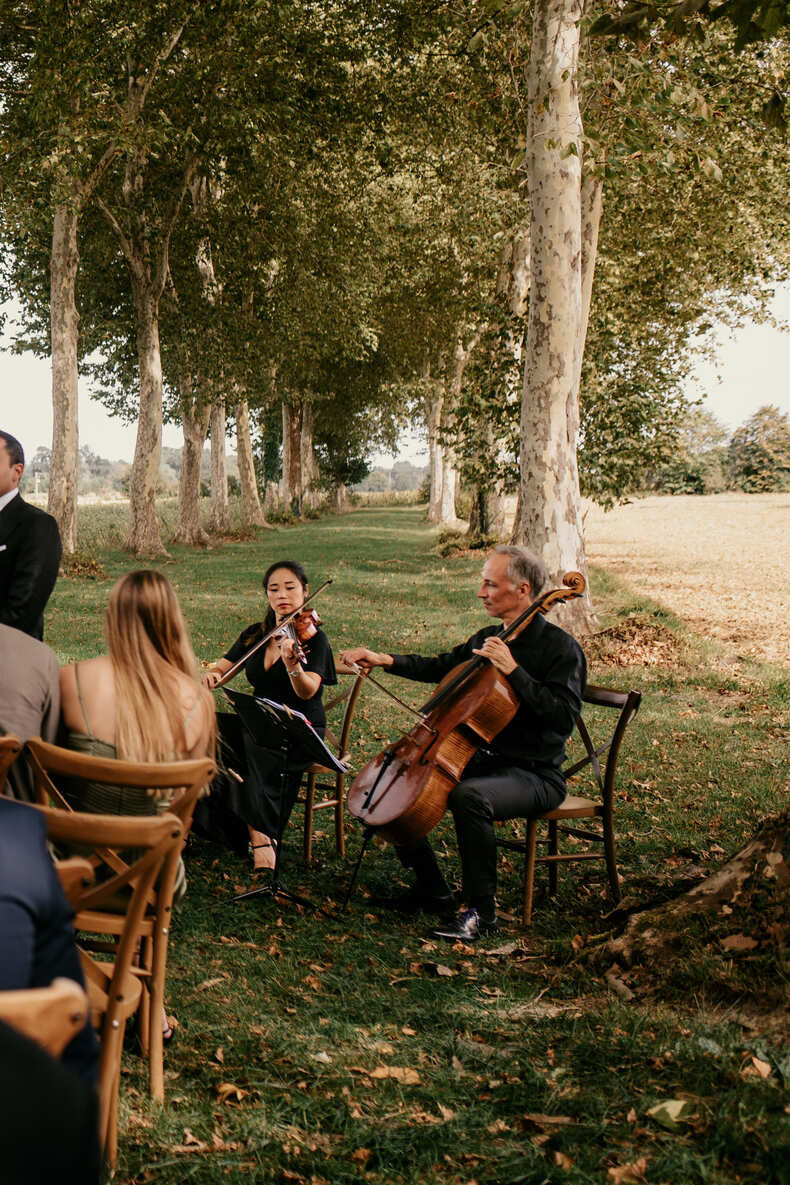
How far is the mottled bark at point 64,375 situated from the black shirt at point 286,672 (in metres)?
14.9

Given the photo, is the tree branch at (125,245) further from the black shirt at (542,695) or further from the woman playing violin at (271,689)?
the black shirt at (542,695)

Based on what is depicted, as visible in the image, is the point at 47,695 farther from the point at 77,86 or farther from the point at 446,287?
the point at 446,287

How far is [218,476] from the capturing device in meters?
32.7

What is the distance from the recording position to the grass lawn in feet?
9.74

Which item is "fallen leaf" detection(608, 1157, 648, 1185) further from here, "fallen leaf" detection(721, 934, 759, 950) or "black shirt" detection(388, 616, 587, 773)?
"black shirt" detection(388, 616, 587, 773)

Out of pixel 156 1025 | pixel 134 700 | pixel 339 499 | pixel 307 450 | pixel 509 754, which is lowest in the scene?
pixel 156 1025

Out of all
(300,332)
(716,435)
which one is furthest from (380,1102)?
(716,435)

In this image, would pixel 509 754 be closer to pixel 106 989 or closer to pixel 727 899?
pixel 727 899

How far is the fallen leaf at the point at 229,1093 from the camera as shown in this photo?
3314 millimetres

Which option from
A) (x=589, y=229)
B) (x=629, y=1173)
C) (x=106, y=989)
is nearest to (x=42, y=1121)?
(x=106, y=989)

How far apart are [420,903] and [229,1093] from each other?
2.04 metres

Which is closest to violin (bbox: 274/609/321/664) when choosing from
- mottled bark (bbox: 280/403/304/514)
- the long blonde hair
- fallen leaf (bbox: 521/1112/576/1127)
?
the long blonde hair

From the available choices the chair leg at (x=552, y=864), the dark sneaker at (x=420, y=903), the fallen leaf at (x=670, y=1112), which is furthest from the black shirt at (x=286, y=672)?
the fallen leaf at (x=670, y=1112)

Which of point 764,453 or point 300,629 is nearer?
point 300,629
